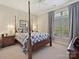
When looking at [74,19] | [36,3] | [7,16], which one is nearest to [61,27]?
[74,19]

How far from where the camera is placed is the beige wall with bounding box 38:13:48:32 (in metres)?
6.71

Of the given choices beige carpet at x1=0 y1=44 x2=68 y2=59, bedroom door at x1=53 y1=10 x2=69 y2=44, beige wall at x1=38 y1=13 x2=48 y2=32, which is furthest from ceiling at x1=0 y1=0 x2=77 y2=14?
beige carpet at x1=0 y1=44 x2=68 y2=59

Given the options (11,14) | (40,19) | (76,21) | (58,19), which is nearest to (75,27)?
(76,21)

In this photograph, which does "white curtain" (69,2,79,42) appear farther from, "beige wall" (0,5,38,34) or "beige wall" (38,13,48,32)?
"beige wall" (0,5,38,34)

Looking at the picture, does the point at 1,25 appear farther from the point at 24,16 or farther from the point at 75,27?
the point at 75,27

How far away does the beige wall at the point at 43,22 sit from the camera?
671cm

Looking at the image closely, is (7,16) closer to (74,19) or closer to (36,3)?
(36,3)

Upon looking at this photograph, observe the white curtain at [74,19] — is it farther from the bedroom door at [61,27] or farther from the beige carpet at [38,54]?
the beige carpet at [38,54]

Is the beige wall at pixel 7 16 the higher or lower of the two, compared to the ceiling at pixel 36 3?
lower

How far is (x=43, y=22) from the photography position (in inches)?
277

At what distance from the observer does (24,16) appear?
6.44m

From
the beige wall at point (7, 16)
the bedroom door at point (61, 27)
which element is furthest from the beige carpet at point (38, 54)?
the beige wall at point (7, 16)

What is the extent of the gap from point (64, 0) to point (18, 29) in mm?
3784

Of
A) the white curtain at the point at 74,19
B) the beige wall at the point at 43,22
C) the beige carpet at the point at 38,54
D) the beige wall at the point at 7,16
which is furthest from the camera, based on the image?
the beige wall at the point at 43,22
